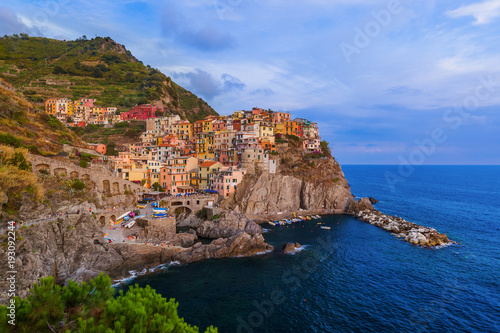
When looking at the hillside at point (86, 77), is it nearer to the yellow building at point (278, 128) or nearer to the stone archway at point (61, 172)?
the yellow building at point (278, 128)

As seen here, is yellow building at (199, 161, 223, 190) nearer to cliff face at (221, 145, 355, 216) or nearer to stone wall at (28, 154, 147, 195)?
cliff face at (221, 145, 355, 216)

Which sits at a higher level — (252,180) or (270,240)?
(252,180)

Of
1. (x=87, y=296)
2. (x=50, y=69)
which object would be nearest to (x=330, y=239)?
(x=87, y=296)

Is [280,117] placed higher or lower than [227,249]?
higher

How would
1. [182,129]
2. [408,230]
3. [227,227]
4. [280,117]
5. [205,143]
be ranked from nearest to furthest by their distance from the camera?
[227,227]
[408,230]
[205,143]
[182,129]
[280,117]

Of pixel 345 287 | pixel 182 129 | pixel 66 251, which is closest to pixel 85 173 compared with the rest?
pixel 66 251

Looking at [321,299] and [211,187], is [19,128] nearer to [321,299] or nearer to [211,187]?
[211,187]

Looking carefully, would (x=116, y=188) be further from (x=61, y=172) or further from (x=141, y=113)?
(x=141, y=113)

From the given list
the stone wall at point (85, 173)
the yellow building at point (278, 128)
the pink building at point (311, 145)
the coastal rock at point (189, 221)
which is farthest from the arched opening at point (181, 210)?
the pink building at point (311, 145)
